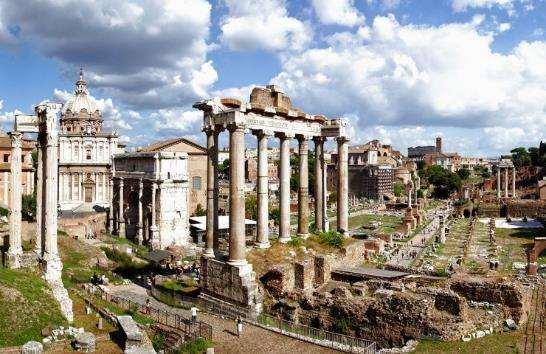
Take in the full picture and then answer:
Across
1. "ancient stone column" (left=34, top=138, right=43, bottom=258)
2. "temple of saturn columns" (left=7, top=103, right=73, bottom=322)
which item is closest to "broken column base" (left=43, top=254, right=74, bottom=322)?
"temple of saturn columns" (left=7, top=103, right=73, bottom=322)

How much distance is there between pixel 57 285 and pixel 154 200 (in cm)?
2696

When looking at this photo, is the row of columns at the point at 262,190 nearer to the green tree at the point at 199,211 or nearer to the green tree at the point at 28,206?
the green tree at the point at 28,206

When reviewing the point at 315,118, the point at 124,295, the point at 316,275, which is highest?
the point at 315,118

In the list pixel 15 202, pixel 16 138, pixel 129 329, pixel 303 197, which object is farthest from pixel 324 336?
pixel 15 202

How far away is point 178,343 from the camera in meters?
18.7

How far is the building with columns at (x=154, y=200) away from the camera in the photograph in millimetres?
48938

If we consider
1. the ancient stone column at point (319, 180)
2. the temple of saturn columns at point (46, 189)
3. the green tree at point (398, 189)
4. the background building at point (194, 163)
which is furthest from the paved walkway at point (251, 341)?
the green tree at point (398, 189)

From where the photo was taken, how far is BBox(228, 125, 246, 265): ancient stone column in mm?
22109

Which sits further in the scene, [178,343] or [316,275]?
[316,275]

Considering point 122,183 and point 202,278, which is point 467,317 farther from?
point 122,183

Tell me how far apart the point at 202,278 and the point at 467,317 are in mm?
11278

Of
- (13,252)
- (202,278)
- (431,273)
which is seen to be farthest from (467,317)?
(13,252)

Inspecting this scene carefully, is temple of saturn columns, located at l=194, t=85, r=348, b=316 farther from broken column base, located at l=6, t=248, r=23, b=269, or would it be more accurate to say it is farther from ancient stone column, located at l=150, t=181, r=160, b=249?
ancient stone column, located at l=150, t=181, r=160, b=249

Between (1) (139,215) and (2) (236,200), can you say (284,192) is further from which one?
(1) (139,215)
